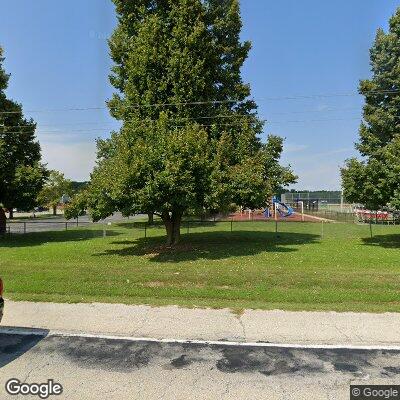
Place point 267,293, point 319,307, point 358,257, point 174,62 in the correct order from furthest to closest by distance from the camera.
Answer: point 174,62, point 358,257, point 267,293, point 319,307

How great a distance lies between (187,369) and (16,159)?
21457 mm

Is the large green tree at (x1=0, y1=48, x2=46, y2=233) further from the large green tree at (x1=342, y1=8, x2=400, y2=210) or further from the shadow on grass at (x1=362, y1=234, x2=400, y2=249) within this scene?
the shadow on grass at (x1=362, y1=234, x2=400, y2=249)

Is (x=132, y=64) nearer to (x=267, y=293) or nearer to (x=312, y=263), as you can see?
(x=312, y=263)

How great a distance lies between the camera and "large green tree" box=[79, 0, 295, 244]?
1415cm

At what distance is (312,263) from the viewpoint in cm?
1356

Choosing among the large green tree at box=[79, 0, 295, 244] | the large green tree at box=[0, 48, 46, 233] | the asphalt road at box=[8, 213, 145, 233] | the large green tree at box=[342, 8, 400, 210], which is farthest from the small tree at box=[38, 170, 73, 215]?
the large green tree at box=[342, 8, 400, 210]

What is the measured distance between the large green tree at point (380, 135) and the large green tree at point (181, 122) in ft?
11.1

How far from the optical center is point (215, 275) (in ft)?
37.0

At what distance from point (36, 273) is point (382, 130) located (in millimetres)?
19792

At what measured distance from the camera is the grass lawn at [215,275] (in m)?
8.56

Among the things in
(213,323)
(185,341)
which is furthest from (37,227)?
(185,341)

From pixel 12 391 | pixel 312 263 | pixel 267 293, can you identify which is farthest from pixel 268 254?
pixel 12 391

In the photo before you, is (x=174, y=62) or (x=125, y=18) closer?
(x=174, y=62)

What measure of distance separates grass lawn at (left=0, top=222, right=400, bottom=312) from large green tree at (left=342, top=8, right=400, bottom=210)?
2612 millimetres
